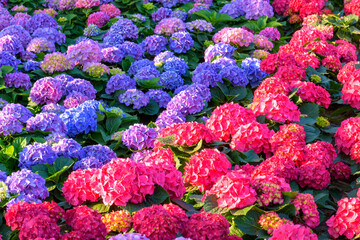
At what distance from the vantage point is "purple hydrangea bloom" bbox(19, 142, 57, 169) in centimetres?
406

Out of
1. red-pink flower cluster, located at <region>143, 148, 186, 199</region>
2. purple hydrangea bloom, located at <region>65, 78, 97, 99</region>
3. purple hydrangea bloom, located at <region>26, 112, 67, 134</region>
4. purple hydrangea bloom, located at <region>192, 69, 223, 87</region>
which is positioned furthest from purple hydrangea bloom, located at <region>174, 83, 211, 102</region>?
red-pink flower cluster, located at <region>143, 148, 186, 199</region>

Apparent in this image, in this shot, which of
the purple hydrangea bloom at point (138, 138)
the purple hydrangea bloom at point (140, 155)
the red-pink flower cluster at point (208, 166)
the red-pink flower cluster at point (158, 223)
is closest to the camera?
the red-pink flower cluster at point (158, 223)

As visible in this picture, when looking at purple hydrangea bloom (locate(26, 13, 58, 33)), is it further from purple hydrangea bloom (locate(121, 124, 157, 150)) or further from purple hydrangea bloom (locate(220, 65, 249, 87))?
purple hydrangea bloom (locate(121, 124, 157, 150))

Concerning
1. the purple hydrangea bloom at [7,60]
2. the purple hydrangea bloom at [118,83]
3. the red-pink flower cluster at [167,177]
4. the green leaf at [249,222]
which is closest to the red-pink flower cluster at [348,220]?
the green leaf at [249,222]

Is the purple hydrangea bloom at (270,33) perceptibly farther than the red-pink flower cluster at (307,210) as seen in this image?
Yes

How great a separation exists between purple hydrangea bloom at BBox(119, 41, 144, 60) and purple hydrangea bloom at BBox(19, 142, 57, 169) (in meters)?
2.70

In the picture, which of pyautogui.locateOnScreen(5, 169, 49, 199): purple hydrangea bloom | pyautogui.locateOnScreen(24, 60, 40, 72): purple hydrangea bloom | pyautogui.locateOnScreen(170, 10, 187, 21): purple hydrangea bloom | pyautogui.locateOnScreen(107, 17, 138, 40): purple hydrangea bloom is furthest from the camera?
pyautogui.locateOnScreen(170, 10, 187, 21): purple hydrangea bloom

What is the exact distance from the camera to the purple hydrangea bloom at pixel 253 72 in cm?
602

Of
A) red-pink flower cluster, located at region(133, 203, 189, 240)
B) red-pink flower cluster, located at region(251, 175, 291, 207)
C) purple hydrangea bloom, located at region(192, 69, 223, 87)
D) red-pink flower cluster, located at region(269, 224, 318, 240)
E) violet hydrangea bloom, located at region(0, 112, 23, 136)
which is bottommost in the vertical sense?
purple hydrangea bloom, located at region(192, 69, 223, 87)

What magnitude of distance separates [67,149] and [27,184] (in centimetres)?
81

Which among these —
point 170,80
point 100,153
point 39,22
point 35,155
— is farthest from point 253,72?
point 39,22

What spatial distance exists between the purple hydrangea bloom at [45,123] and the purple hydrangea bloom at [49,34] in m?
2.51

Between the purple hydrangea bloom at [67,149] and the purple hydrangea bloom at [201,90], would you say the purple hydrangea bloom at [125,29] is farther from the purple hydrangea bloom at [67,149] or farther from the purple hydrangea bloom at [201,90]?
the purple hydrangea bloom at [67,149]

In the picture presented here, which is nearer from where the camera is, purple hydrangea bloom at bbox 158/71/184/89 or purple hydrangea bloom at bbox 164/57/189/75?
purple hydrangea bloom at bbox 158/71/184/89
